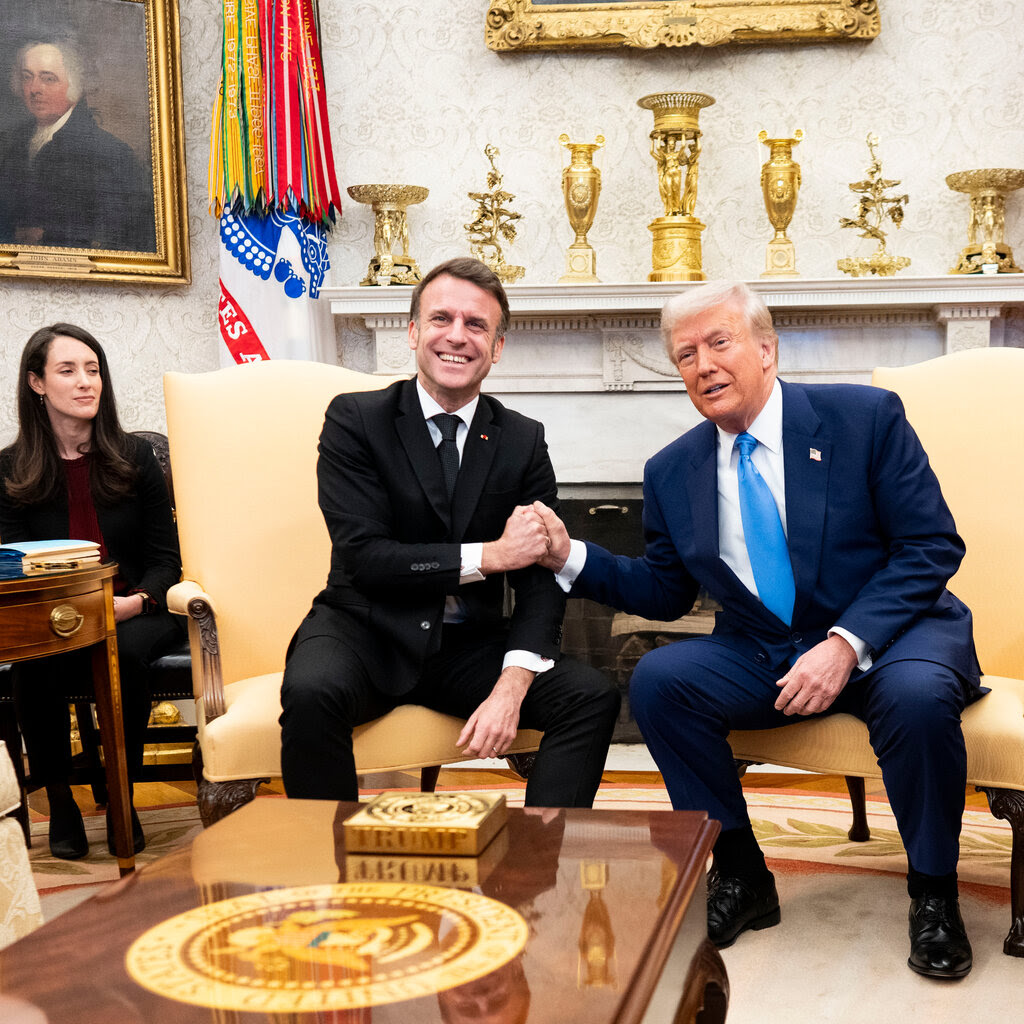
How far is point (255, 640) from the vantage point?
2.80 meters

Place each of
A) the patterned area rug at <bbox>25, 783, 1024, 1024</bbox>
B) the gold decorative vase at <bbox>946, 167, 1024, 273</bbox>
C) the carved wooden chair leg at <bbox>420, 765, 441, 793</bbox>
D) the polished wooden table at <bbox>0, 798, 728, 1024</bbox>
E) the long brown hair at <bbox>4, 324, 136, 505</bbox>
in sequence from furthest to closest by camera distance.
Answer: the gold decorative vase at <bbox>946, 167, 1024, 273</bbox>
the long brown hair at <bbox>4, 324, 136, 505</bbox>
the carved wooden chair leg at <bbox>420, 765, 441, 793</bbox>
the patterned area rug at <bbox>25, 783, 1024, 1024</bbox>
the polished wooden table at <bbox>0, 798, 728, 1024</bbox>

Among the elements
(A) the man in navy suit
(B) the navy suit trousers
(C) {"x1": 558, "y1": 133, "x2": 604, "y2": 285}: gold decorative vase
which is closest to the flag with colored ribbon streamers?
(C) {"x1": 558, "y1": 133, "x2": 604, "y2": 285}: gold decorative vase

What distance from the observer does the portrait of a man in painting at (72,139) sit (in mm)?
4199

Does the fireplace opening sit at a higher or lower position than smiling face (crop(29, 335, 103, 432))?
lower

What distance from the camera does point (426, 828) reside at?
1.48 m

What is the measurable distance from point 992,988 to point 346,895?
4.52 ft

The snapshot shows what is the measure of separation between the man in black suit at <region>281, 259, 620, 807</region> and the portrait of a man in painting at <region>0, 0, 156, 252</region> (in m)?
2.27

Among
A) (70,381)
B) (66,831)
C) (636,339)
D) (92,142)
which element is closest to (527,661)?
(66,831)

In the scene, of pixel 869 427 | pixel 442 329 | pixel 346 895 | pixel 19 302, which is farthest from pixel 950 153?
pixel 346 895

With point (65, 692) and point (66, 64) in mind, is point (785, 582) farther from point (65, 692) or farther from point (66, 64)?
point (66, 64)

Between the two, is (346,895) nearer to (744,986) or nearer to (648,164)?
(744,986)

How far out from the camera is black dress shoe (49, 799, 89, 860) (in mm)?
2971

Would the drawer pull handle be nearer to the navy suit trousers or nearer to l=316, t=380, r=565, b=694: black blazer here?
l=316, t=380, r=565, b=694: black blazer

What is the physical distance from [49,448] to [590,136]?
2410mm
